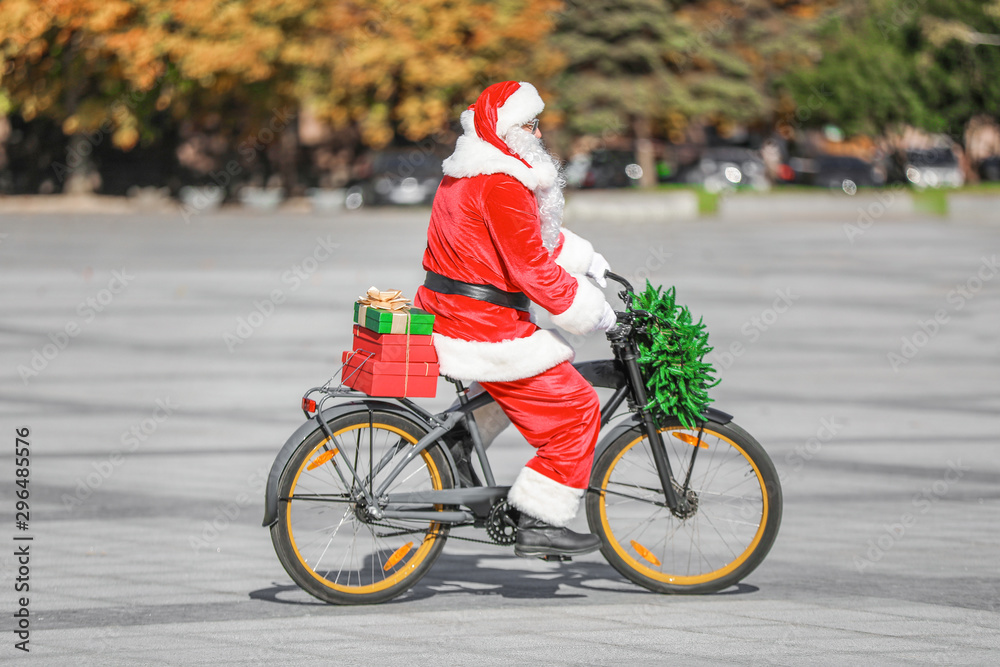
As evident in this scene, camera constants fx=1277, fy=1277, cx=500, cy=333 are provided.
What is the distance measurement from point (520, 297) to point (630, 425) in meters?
0.66

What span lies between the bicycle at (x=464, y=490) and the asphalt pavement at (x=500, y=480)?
14 centimetres

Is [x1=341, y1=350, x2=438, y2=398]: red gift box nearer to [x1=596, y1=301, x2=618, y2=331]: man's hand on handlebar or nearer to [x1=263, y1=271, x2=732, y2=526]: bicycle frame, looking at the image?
[x1=263, y1=271, x2=732, y2=526]: bicycle frame

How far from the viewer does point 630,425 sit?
15.8 ft

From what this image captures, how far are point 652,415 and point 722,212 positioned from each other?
2889cm

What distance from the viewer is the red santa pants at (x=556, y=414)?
4.57m

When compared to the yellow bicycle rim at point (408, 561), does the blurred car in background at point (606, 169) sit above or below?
above

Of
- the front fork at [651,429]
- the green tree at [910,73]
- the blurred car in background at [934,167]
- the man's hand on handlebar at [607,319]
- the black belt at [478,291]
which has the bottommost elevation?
the front fork at [651,429]

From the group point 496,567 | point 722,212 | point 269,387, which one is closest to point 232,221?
point 722,212

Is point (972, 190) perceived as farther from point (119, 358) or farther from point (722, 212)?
point (119, 358)

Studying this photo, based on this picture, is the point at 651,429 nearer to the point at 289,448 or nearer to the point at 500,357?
the point at 500,357

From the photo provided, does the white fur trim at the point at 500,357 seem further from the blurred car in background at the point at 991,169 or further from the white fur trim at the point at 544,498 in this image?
the blurred car in background at the point at 991,169

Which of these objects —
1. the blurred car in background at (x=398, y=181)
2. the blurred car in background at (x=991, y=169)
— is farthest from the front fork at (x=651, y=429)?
the blurred car in background at (x=991, y=169)

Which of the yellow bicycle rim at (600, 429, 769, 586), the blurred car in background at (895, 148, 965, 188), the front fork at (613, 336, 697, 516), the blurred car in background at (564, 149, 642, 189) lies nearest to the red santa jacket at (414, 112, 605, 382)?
the front fork at (613, 336, 697, 516)

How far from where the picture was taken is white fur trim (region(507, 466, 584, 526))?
15.2ft
